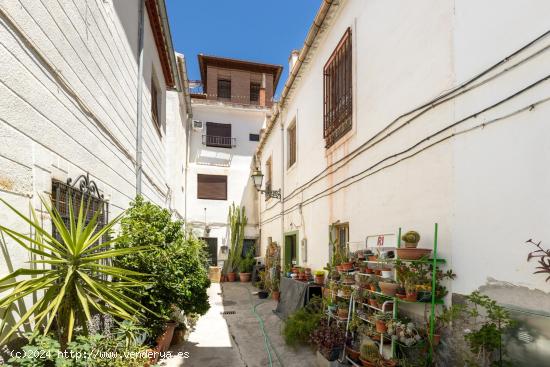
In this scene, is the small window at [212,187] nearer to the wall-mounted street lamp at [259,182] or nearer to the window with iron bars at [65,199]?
the wall-mounted street lamp at [259,182]

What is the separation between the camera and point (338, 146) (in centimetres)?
609

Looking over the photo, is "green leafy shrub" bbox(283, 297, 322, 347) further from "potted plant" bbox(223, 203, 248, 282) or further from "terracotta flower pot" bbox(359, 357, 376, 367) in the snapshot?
"potted plant" bbox(223, 203, 248, 282)

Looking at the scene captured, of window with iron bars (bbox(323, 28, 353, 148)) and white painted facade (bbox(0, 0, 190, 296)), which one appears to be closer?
white painted facade (bbox(0, 0, 190, 296))

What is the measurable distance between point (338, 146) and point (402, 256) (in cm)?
309

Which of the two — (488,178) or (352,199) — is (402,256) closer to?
(488,178)

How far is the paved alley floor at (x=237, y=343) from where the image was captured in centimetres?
491

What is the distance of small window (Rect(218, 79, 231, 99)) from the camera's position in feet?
58.3

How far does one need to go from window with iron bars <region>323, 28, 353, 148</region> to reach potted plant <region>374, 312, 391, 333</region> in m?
3.11

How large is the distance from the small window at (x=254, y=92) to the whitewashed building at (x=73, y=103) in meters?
11.5

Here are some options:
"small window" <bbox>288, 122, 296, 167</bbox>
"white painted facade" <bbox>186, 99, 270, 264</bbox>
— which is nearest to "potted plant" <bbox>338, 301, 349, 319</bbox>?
"small window" <bbox>288, 122, 296, 167</bbox>

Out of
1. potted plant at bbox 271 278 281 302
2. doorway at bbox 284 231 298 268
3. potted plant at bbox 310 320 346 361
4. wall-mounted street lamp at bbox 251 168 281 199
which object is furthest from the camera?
wall-mounted street lamp at bbox 251 168 281 199

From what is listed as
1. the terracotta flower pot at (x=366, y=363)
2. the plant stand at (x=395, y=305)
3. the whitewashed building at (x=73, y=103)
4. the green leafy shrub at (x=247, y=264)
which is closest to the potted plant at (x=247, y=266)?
the green leafy shrub at (x=247, y=264)

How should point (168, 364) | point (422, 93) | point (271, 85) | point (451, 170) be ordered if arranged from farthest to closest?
1. point (271, 85)
2. point (168, 364)
3. point (422, 93)
4. point (451, 170)

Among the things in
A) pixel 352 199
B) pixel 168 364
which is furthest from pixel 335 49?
pixel 168 364
